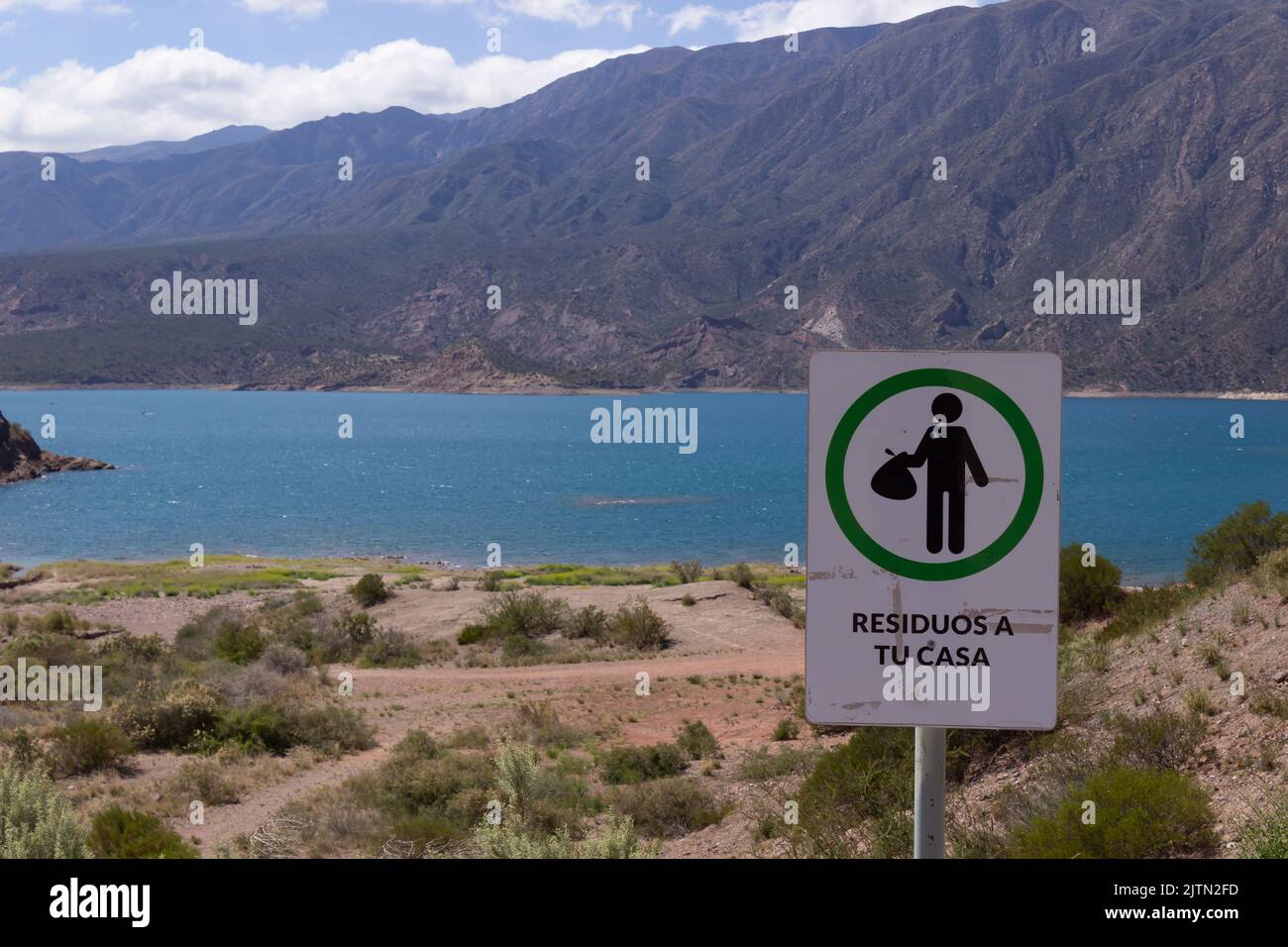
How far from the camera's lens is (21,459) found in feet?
263

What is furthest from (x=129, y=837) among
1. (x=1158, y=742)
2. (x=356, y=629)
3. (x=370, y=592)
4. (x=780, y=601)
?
→ (x=370, y=592)

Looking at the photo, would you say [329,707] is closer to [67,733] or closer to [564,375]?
[67,733]

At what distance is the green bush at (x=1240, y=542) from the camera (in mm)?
15125

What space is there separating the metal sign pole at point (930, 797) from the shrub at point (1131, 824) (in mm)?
3983

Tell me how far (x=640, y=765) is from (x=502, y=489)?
69942mm

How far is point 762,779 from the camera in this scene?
10.7 m

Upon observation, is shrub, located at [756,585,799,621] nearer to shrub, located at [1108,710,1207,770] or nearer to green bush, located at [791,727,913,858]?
green bush, located at [791,727,913,858]

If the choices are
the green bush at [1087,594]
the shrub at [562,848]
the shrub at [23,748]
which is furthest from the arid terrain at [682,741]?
the shrub at [562,848]

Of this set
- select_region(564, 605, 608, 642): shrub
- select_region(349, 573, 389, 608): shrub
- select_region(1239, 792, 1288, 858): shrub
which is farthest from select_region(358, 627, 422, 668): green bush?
select_region(1239, 792, 1288, 858): shrub

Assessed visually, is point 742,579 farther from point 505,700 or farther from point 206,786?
point 206,786

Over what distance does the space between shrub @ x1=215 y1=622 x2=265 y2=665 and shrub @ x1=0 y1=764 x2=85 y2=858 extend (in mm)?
14519

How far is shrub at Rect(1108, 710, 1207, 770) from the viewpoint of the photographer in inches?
297
